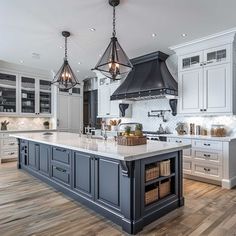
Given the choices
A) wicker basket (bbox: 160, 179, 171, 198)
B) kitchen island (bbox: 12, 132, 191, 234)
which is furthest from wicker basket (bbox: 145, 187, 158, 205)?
wicker basket (bbox: 160, 179, 171, 198)

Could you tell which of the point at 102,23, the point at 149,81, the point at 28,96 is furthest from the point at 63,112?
the point at 102,23

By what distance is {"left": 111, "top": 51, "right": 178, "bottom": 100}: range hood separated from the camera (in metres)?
4.75

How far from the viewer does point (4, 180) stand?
4.31 m

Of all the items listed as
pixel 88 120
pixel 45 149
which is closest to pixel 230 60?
pixel 45 149

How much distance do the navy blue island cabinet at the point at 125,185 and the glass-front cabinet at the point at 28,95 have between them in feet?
13.5

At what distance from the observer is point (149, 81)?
510 cm

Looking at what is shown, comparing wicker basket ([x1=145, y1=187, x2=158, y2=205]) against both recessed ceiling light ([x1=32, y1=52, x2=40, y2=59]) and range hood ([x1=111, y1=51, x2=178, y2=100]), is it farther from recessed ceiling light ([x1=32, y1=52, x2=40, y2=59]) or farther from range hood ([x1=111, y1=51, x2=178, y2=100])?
recessed ceiling light ([x1=32, y1=52, x2=40, y2=59])

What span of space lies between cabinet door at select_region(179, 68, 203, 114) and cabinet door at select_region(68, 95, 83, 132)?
462 cm

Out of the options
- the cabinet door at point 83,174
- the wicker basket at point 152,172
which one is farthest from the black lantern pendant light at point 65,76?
the wicker basket at point 152,172

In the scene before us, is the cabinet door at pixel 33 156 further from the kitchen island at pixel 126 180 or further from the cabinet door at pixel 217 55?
the cabinet door at pixel 217 55

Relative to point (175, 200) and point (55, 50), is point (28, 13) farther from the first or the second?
point (175, 200)

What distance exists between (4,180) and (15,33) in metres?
3.11

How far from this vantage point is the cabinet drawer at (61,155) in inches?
132

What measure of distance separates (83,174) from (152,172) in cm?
105
